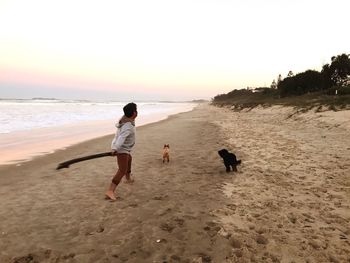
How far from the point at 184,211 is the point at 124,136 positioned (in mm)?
1934

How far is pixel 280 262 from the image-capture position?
428 centimetres

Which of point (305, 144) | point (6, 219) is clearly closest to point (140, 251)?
point (6, 219)

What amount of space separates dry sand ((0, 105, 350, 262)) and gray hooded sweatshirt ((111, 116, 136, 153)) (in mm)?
1003

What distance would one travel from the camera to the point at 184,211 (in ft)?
20.1

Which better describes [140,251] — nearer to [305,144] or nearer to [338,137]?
[305,144]

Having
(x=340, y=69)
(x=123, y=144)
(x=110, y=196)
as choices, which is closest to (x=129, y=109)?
(x=123, y=144)

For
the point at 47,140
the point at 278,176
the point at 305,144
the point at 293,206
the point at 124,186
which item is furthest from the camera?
the point at 47,140

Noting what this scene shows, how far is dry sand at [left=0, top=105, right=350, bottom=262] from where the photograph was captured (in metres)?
4.61

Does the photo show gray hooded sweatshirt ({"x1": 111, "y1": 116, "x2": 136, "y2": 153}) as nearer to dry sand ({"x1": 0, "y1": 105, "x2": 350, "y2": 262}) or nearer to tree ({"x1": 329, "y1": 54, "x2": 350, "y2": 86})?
dry sand ({"x1": 0, "y1": 105, "x2": 350, "y2": 262})

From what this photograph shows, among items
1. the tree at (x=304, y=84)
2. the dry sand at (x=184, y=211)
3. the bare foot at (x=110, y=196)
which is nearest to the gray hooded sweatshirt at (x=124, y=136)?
the bare foot at (x=110, y=196)

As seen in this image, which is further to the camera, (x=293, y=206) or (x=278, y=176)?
(x=278, y=176)

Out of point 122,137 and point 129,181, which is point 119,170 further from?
point 129,181

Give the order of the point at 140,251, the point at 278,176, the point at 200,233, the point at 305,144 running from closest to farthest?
the point at 140,251 → the point at 200,233 → the point at 278,176 → the point at 305,144

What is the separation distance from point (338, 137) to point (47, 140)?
13331mm
